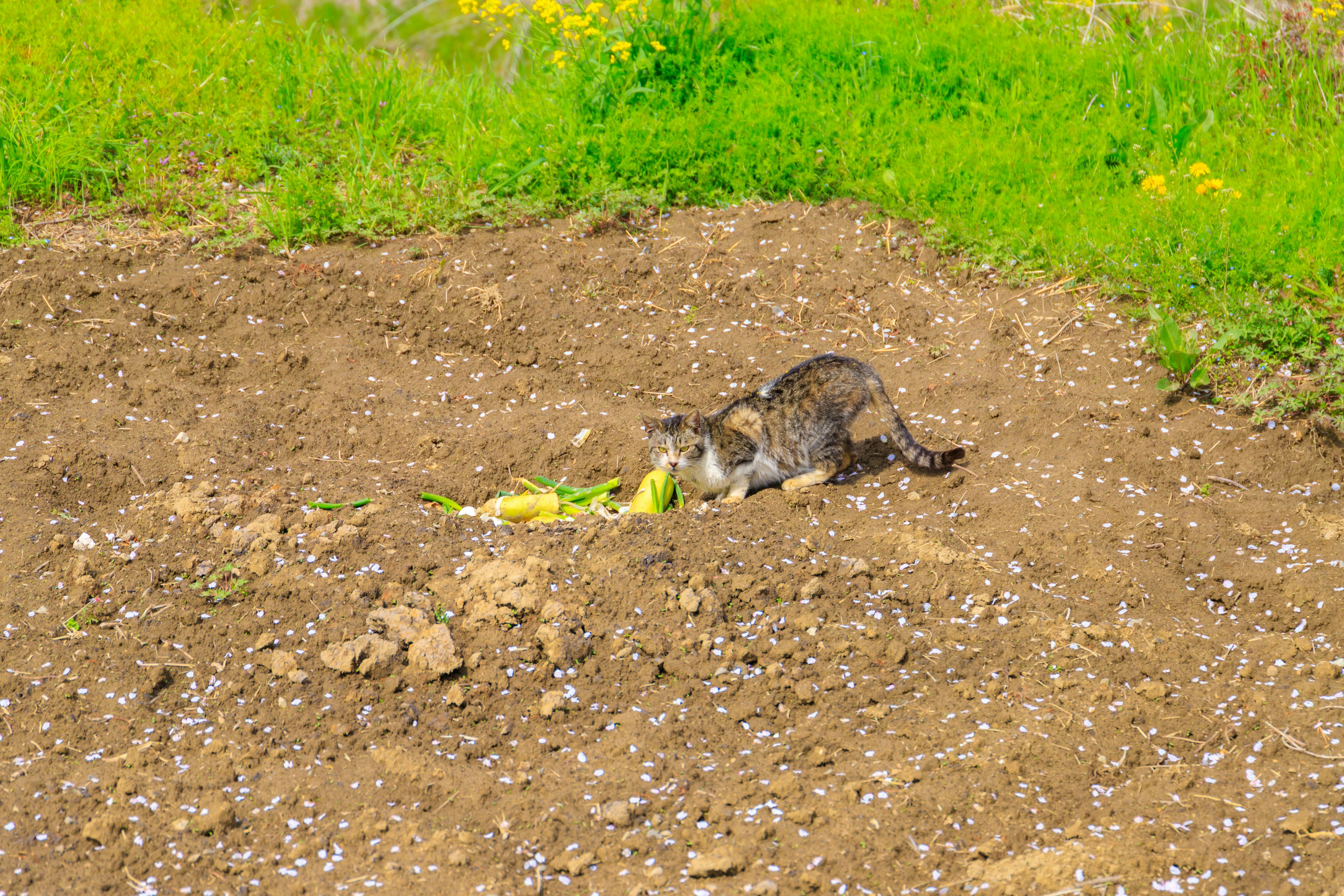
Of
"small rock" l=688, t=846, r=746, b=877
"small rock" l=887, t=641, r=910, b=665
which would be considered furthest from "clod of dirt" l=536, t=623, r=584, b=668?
"small rock" l=887, t=641, r=910, b=665

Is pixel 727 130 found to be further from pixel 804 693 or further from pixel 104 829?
pixel 104 829

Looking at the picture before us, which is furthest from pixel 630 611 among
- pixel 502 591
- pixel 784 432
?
pixel 784 432

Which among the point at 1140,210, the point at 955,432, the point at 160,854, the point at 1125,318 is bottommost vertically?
the point at 160,854

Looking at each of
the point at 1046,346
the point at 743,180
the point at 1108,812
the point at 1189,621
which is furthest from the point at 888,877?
the point at 743,180

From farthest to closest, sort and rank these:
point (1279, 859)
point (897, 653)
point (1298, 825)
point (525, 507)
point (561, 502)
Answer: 1. point (561, 502)
2. point (525, 507)
3. point (897, 653)
4. point (1298, 825)
5. point (1279, 859)

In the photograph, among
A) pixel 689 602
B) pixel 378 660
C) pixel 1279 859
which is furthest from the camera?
pixel 689 602

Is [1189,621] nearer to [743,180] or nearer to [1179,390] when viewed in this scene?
[1179,390]

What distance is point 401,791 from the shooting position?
337 centimetres

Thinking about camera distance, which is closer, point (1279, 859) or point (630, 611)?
point (1279, 859)

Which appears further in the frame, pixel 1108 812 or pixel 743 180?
pixel 743 180

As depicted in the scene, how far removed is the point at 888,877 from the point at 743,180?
226 inches

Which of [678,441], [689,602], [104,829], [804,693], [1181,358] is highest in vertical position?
[1181,358]

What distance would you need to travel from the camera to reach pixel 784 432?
210 inches

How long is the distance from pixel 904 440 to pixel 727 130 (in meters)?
3.63
